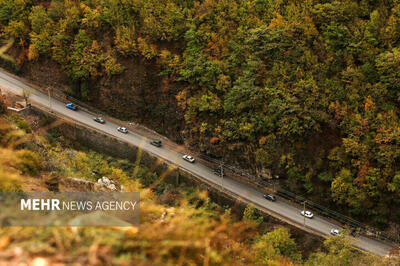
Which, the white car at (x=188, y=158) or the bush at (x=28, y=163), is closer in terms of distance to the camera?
the bush at (x=28, y=163)

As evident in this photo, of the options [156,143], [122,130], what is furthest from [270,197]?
[122,130]

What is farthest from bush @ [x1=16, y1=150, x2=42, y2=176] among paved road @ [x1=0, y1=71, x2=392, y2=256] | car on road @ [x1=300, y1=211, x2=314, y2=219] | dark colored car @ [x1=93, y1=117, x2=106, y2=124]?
dark colored car @ [x1=93, y1=117, x2=106, y2=124]

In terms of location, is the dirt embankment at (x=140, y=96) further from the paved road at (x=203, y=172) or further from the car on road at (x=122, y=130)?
the car on road at (x=122, y=130)

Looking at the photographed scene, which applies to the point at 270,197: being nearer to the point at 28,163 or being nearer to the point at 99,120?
the point at 99,120

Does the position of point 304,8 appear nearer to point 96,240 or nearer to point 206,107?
point 206,107

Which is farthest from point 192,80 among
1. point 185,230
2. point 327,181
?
point 185,230

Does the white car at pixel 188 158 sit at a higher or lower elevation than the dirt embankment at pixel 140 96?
lower

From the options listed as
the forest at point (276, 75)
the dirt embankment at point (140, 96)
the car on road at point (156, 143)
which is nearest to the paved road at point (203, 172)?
the car on road at point (156, 143)
